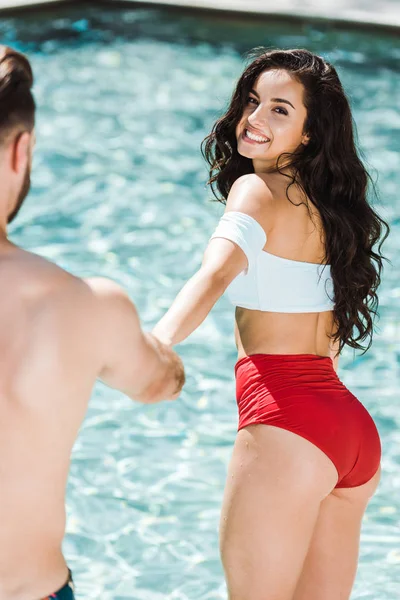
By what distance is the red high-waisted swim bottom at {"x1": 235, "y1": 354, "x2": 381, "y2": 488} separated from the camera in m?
2.78

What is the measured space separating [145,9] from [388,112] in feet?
12.4

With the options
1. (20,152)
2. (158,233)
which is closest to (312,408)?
(20,152)

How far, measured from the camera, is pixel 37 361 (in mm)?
1826

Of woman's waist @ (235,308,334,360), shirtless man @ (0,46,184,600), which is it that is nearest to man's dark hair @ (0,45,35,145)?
shirtless man @ (0,46,184,600)

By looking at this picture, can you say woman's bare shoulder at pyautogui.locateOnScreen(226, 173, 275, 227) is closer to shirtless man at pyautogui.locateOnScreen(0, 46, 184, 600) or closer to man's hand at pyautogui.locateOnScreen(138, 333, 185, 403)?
man's hand at pyautogui.locateOnScreen(138, 333, 185, 403)

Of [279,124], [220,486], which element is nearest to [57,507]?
[279,124]

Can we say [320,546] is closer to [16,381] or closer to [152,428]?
[16,381]

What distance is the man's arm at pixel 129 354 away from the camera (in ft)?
6.20

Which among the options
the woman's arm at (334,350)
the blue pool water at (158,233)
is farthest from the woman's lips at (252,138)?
the blue pool water at (158,233)

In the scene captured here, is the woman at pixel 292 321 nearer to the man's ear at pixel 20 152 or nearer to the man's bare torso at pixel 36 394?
the man's bare torso at pixel 36 394

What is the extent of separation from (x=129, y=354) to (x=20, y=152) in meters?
0.43

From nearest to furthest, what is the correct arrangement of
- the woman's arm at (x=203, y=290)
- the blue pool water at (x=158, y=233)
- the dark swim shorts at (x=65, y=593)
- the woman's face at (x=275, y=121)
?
the dark swim shorts at (x=65, y=593) → the woman's arm at (x=203, y=290) → the woman's face at (x=275, y=121) → the blue pool water at (x=158, y=233)

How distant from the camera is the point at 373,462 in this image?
2906 millimetres

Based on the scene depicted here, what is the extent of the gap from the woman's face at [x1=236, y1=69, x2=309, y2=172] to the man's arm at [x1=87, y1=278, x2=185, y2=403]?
3.38 feet
